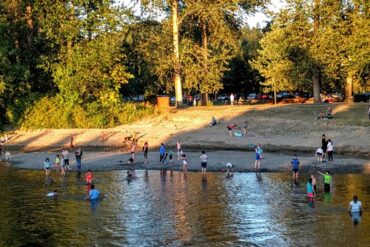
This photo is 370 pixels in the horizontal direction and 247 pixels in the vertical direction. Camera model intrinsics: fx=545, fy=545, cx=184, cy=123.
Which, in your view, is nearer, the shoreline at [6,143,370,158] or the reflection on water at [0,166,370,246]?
the reflection on water at [0,166,370,246]

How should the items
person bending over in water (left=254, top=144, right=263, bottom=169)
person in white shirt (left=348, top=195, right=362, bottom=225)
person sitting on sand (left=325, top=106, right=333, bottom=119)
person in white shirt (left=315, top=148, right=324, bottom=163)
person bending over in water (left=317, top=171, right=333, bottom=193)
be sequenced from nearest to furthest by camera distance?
1. person in white shirt (left=348, top=195, right=362, bottom=225)
2. person bending over in water (left=317, top=171, right=333, bottom=193)
3. person bending over in water (left=254, top=144, right=263, bottom=169)
4. person in white shirt (left=315, top=148, right=324, bottom=163)
5. person sitting on sand (left=325, top=106, right=333, bottom=119)

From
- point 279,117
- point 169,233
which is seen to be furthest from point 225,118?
point 169,233

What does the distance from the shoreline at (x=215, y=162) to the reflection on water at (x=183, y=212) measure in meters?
2.47

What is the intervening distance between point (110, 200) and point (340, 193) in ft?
41.1

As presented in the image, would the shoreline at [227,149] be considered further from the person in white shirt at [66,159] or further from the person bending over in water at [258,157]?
the person in white shirt at [66,159]

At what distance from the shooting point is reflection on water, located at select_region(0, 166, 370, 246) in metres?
21.5

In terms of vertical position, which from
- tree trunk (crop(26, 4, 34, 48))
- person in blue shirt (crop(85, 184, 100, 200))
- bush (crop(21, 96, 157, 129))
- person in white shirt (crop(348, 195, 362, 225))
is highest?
tree trunk (crop(26, 4, 34, 48))

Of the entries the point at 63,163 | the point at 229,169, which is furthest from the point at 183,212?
the point at 63,163

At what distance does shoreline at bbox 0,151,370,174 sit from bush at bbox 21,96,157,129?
13204 mm

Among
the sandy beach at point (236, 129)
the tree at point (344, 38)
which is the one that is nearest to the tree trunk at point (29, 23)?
the sandy beach at point (236, 129)

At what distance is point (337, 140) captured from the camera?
153 ft

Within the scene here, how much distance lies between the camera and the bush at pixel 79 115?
62312mm

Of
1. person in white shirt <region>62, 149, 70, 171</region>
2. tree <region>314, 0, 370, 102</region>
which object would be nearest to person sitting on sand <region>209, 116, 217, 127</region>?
tree <region>314, 0, 370, 102</region>

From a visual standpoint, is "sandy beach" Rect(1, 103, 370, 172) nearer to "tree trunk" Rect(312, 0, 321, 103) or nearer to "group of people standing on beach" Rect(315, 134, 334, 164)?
"group of people standing on beach" Rect(315, 134, 334, 164)
